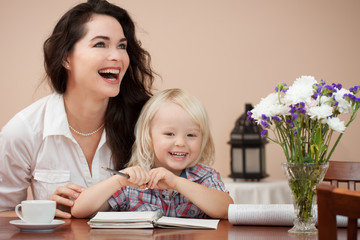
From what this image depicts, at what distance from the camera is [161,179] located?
1.69 m

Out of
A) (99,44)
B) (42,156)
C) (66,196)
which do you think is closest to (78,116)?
(42,156)

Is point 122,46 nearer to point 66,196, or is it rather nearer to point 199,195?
point 66,196

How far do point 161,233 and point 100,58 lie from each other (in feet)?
2.98

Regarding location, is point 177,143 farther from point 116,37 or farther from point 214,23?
point 214,23

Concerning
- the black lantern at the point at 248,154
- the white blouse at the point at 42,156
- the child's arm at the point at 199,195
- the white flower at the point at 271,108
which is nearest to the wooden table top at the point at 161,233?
the child's arm at the point at 199,195

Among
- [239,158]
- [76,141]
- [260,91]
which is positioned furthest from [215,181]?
[260,91]

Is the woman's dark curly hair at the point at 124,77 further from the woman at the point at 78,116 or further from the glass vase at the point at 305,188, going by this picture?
the glass vase at the point at 305,188

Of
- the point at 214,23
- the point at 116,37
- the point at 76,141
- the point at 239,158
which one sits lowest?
the point at 239,158

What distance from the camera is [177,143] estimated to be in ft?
5.99

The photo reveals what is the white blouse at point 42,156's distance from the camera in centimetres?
211

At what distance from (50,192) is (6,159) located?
0.23 metres

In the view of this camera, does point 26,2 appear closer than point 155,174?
No

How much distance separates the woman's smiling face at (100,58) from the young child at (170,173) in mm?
201

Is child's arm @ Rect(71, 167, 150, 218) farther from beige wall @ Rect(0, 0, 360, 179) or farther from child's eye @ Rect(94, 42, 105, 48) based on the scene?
beige wall @ Rect(0, 0, 360, 179)
